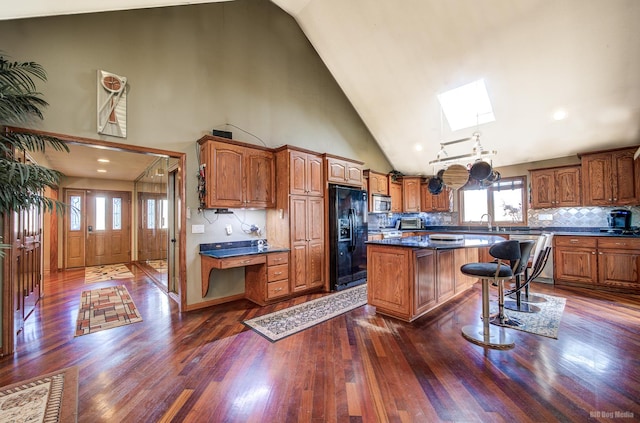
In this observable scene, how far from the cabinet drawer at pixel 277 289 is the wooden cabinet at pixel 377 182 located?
3253 millimetres

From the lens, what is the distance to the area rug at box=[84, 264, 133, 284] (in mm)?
5594

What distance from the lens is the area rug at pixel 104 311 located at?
308 cm

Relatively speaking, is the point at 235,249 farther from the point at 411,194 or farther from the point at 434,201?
the point at 434,201

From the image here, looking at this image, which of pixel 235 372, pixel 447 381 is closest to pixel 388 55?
pixel 447 381

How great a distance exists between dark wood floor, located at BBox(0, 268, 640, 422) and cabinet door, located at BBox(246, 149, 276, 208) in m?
1.66

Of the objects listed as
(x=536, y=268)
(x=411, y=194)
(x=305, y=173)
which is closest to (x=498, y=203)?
(x=411, y=194)

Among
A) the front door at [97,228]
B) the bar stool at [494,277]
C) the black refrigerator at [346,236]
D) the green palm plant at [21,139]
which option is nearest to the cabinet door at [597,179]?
the bar stool at [494,277]

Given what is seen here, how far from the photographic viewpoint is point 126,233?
7.72 meters

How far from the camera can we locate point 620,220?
177 inches

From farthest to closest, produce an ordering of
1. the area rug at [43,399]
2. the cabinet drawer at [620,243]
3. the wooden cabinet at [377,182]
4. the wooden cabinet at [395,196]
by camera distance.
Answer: the wooden cabinet at [395,196]
the wooden cabinet at [377,182]
the cabinet drawer at [620,243]
the area rug at [43,399]

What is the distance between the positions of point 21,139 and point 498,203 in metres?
7.74

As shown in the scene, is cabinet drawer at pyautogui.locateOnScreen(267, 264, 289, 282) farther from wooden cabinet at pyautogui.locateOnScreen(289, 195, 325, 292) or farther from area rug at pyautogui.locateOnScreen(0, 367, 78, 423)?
area rug at pyautogui.locateOnScreen(0, 367, 78, 423)

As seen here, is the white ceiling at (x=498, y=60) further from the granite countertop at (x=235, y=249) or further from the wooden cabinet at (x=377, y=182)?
the granite countertop at (x=235, y=249)

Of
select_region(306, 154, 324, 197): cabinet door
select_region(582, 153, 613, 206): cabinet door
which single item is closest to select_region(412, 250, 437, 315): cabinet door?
select_region(306, 154, 324, 197): cabinet door
